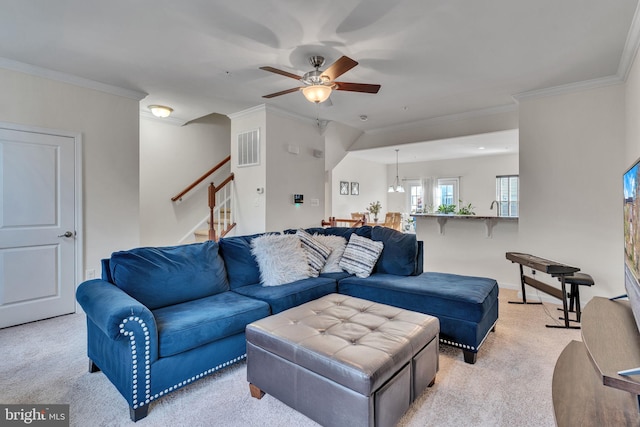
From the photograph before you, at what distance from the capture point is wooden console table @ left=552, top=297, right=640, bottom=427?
1.05 m

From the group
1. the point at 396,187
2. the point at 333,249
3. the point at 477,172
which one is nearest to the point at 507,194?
the point at 477,172

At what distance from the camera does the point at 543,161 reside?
3.80 meters

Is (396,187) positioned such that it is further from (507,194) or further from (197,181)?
(197,181)

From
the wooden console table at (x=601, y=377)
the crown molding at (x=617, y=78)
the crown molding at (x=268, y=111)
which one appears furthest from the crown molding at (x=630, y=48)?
the crown molding at (x=268, y=111)

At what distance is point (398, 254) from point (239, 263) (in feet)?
5.27

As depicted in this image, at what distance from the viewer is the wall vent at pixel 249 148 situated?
4590mm

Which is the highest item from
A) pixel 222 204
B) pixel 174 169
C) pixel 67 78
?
pixel 67 78

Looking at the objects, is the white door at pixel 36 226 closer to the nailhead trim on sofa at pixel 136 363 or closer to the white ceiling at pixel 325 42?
the white ceiling at pixel 325 42

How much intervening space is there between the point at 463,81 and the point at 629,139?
1.68 meters

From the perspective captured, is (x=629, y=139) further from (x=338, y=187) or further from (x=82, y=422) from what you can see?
(x=338, y=187)

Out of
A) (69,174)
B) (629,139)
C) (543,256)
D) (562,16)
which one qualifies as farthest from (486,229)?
(69,174)

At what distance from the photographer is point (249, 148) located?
15.4 feet

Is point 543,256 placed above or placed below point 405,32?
below

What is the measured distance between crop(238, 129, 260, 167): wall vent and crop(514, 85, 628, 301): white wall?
3534mm
